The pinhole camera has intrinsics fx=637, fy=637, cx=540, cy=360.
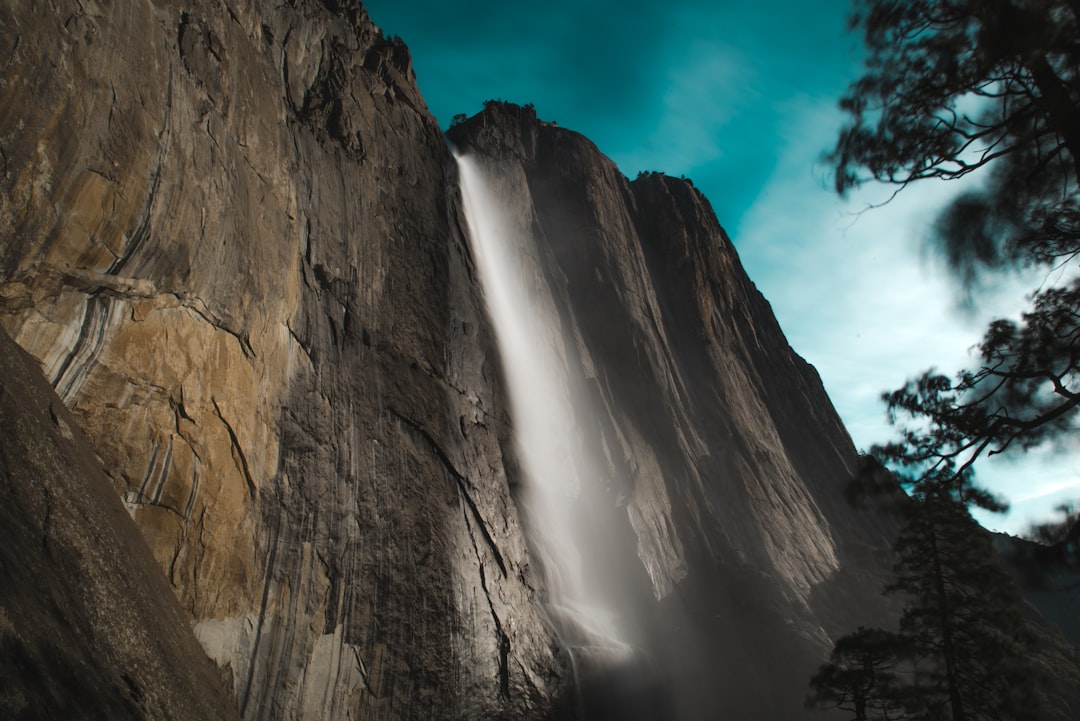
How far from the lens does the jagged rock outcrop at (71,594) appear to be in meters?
3.62

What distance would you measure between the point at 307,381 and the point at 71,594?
623 centimetres

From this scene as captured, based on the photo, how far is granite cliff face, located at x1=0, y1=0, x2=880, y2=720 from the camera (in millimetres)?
7082

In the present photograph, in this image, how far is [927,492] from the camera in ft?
19.9

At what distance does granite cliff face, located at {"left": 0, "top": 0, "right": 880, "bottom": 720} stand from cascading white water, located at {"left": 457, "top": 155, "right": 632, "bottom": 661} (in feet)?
3.52

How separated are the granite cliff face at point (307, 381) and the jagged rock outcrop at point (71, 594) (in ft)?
1.12

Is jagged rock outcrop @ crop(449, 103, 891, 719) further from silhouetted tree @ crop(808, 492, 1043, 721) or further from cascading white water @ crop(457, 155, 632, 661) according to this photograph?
silhouetted tree @ crop(808, 492, 1043, 721)

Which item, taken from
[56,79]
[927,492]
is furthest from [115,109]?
[927,492]

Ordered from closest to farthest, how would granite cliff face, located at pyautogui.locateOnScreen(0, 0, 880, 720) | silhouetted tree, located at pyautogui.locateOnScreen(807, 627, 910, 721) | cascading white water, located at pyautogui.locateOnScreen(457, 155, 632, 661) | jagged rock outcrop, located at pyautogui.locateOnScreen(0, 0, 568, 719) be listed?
jagged rock outcrop, located at pyautogui.locateOnScreen(0, 0, 568, 719) < granite cliff face, located at pyautogui.locateOnScreen(0, 0, 880, 720) < silhouetted tree, located at pyautogui.locateOnScreen(807, 627, 910, 721) < cascading white water, located at pyautogui.locateOnScreen(457, 155, 632, 661)

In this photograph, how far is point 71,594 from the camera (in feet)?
14.6

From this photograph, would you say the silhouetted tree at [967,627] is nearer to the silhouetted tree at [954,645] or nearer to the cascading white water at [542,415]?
the silhouetted tree at [954,645]

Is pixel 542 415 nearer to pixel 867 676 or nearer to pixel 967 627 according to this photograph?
pixel 867 676

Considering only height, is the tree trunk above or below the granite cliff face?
below

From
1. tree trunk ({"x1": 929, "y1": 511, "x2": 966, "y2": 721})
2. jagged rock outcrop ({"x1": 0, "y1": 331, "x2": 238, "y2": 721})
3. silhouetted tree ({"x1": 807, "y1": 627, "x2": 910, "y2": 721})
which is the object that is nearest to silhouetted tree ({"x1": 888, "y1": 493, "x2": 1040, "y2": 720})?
tree trunk ({"x1": 929, "y1": 511, "x2": 966, "y2": 721})

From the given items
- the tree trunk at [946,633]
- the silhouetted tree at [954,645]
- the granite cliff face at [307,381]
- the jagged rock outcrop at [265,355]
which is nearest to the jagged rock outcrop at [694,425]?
the granite cliff face at [307,381]
